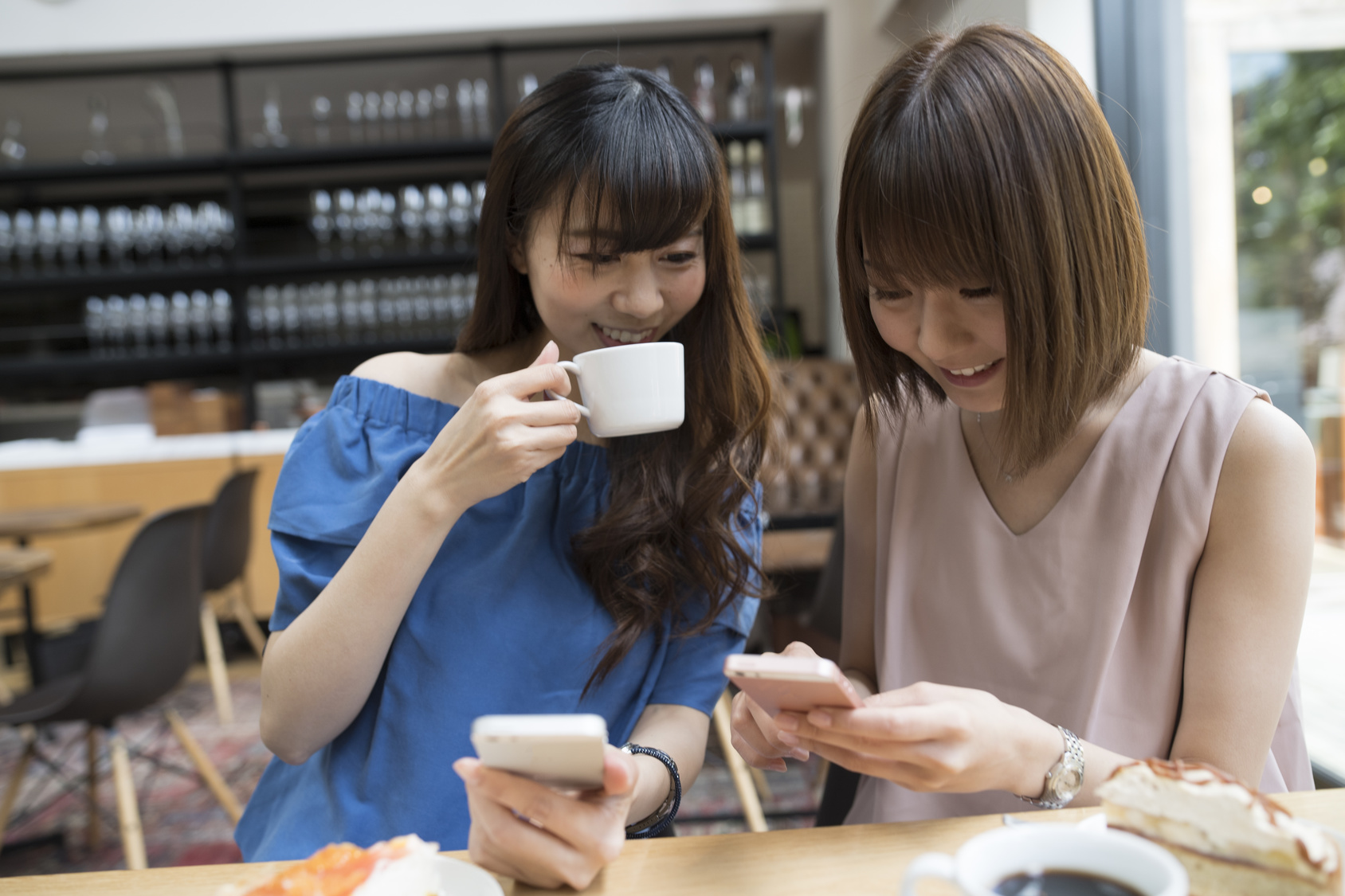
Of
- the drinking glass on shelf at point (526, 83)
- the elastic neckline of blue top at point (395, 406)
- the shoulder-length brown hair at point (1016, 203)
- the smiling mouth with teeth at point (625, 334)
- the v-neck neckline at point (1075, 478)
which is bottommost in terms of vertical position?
the v-neck neckline at point (1075, 478)

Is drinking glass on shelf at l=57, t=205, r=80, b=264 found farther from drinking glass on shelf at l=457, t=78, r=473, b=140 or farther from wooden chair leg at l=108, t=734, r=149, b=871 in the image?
wooden chair leg at l=108, t=734, r=149, b=871

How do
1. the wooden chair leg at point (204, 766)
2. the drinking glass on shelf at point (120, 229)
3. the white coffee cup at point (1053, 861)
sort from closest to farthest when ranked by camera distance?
the white coffee cup at point (1053, 861)
the wooden chair leg at point (204, 766)
the drinking glass on shelf at point (120, 229)

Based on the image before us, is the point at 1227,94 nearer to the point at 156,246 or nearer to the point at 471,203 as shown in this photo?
the point at 471,203

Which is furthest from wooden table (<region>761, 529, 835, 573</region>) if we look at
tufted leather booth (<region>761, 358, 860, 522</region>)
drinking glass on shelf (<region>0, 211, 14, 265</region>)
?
drinking glass on shelf (<region>0, 211, 14, 265</region>)

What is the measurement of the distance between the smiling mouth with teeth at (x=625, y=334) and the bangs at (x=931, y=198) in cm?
30

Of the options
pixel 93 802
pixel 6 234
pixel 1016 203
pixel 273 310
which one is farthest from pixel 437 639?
pixel 6 234

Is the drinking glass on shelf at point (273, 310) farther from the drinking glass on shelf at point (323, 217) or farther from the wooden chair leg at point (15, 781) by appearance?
the wooden chair leg at point (15, 781)

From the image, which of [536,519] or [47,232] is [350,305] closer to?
[47,232]

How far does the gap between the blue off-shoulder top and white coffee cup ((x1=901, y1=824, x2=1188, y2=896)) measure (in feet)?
2.07

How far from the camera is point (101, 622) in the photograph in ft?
6.87

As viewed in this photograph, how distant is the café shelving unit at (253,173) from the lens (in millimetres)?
4871

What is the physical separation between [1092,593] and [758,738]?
1.37 feet

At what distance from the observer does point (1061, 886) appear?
1.49 ft

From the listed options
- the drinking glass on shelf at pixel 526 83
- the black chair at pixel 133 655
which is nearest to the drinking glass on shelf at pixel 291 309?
the drinking glass on shelf at pixel 526 83
